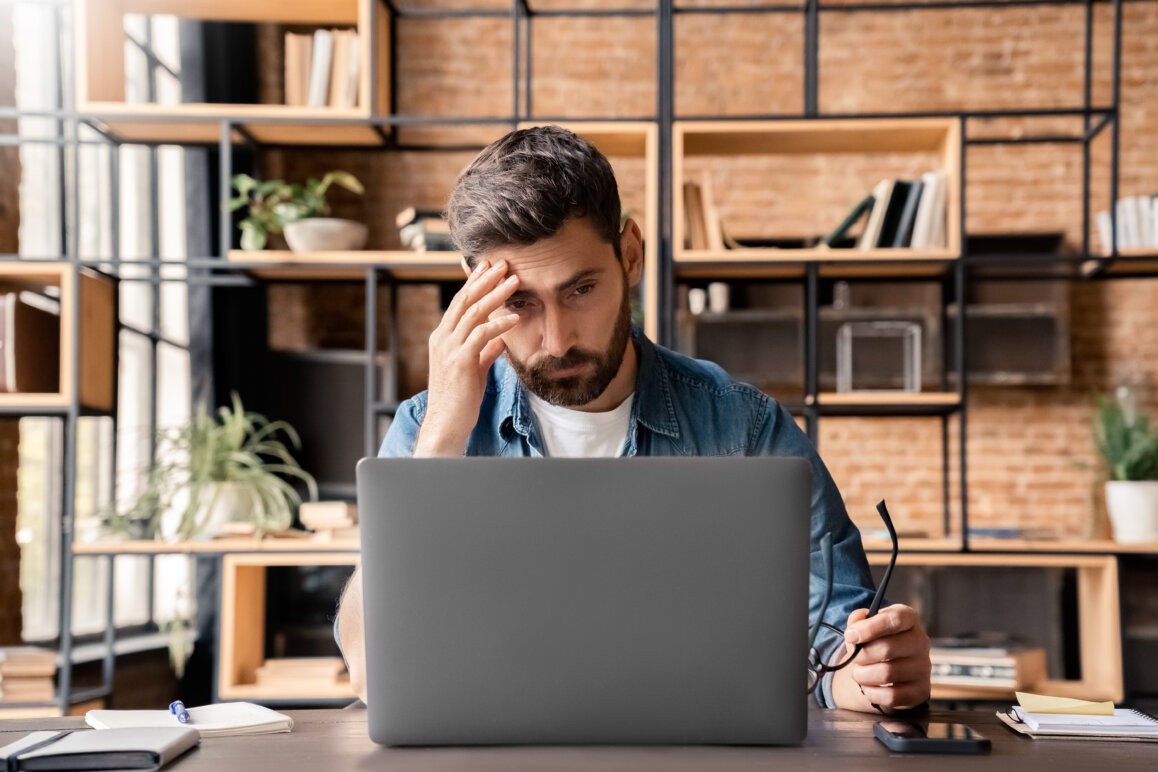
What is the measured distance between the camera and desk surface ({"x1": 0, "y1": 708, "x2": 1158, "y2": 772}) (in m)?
0.86

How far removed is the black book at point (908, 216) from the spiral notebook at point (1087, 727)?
2171 mm

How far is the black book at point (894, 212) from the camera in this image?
Answer: 3090 mm

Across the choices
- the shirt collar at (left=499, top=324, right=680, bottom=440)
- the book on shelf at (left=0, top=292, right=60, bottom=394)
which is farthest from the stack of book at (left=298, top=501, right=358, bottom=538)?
the shirt collar at (left=499, top=324, right=680, bottom=440)

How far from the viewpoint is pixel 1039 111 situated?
10.1ft

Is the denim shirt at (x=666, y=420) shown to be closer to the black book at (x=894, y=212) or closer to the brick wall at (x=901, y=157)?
the black book at (x=894, y=212)

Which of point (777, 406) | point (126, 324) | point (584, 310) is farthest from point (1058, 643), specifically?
point (126, 324)

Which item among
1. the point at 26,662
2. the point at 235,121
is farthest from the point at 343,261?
the point at 26,662

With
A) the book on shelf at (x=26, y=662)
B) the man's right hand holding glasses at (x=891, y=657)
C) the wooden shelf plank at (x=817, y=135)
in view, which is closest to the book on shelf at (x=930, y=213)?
the wooden shelf plank at (x=817, y=135)

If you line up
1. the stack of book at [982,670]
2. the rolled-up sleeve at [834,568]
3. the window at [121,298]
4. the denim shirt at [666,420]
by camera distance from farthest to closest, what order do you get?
1. the window at [121,298]
2. the stack of book at [982,670]
3. the denim shirt at [666,420]
4. the rolled-up sleeve at [834,568]

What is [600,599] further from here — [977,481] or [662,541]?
[977,481]

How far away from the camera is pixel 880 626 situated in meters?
1.09

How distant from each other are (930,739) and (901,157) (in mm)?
4337

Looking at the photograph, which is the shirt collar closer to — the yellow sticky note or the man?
the man

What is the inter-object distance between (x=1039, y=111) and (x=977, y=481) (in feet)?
7.08
